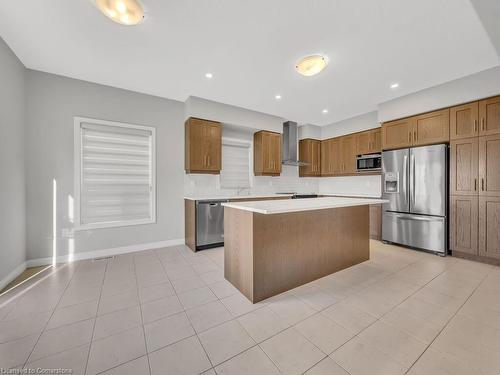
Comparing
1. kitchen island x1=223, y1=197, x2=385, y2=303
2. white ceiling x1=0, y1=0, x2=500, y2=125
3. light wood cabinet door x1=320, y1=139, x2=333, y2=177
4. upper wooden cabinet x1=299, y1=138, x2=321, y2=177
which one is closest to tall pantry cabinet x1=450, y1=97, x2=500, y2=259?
white ceiling x1=0, y1=0, x2=500, y2=125

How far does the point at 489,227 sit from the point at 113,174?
5796 mm

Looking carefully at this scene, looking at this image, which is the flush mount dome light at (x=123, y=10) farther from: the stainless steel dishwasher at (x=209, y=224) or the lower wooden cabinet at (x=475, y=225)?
the lower wooden cabinet at (x=475, y=225)

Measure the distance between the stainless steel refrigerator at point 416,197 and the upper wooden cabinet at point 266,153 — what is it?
219 cm

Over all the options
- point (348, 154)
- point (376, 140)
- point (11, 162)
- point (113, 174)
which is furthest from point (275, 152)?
point (11, 162)

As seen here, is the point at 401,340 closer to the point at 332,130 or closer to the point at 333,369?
the point at 333,369

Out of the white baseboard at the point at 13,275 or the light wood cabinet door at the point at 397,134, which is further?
the light wood cabinet door at the point at 397,134

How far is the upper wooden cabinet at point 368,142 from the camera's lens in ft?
14.9

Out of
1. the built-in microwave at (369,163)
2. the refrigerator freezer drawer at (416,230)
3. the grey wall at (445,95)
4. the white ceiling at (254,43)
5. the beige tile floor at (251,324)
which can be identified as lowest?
the beige tile floor at (251,324)

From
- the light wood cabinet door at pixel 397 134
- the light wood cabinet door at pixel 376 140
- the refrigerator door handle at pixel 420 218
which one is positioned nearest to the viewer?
the refrigerator door handle at pixel 420 218

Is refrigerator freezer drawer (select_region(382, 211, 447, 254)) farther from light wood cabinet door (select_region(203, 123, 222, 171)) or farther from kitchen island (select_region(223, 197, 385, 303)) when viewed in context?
light wood cabinet door (select_region(203, 123, 222, 171))

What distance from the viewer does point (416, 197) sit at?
357 centimetres

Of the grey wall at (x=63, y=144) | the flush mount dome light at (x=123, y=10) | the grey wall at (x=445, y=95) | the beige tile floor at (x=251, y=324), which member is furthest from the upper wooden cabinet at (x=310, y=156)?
the flush mount dome light at (x=123, y=10)

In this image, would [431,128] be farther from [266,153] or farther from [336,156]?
[266,153]

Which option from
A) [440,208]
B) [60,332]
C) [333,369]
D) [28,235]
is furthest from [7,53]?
[440,208]
